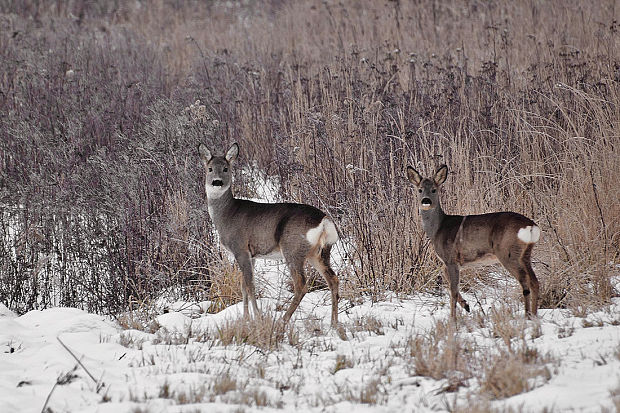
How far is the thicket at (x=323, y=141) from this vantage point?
22.6ft

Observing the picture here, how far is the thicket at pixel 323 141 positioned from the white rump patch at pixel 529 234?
0.81 meters

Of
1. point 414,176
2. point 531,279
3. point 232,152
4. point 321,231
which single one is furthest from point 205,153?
point 531,279

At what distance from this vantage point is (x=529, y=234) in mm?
5117

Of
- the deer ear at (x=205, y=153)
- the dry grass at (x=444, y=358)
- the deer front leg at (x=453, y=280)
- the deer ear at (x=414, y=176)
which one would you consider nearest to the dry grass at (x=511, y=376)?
the dry grass at (x=444, y=358)

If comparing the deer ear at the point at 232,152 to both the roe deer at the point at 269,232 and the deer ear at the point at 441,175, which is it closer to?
the roe deer at the point at 269,232

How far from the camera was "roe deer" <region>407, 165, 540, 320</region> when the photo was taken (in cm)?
520

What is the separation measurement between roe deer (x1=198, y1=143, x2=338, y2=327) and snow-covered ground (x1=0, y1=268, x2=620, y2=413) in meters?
0.34

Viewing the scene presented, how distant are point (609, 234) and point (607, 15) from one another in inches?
270

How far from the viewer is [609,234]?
653 centimetres

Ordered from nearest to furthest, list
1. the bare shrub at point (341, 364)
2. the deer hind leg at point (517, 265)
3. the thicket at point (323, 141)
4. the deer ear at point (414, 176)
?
the bare shrub at point (341, 364) → the deer hind leg at point (517, 265) → the deer ear at point (414, 176) → the thicket at point (323, 141)

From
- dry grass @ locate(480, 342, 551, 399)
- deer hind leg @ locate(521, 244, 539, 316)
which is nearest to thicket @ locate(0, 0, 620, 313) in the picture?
deer hind leg @ locate(521, 244, 539, 316)

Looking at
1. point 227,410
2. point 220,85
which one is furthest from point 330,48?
point 227,410

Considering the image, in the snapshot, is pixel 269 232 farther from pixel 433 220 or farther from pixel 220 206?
pixel 433 220

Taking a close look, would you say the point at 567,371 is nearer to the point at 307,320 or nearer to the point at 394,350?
the point at 394,350
